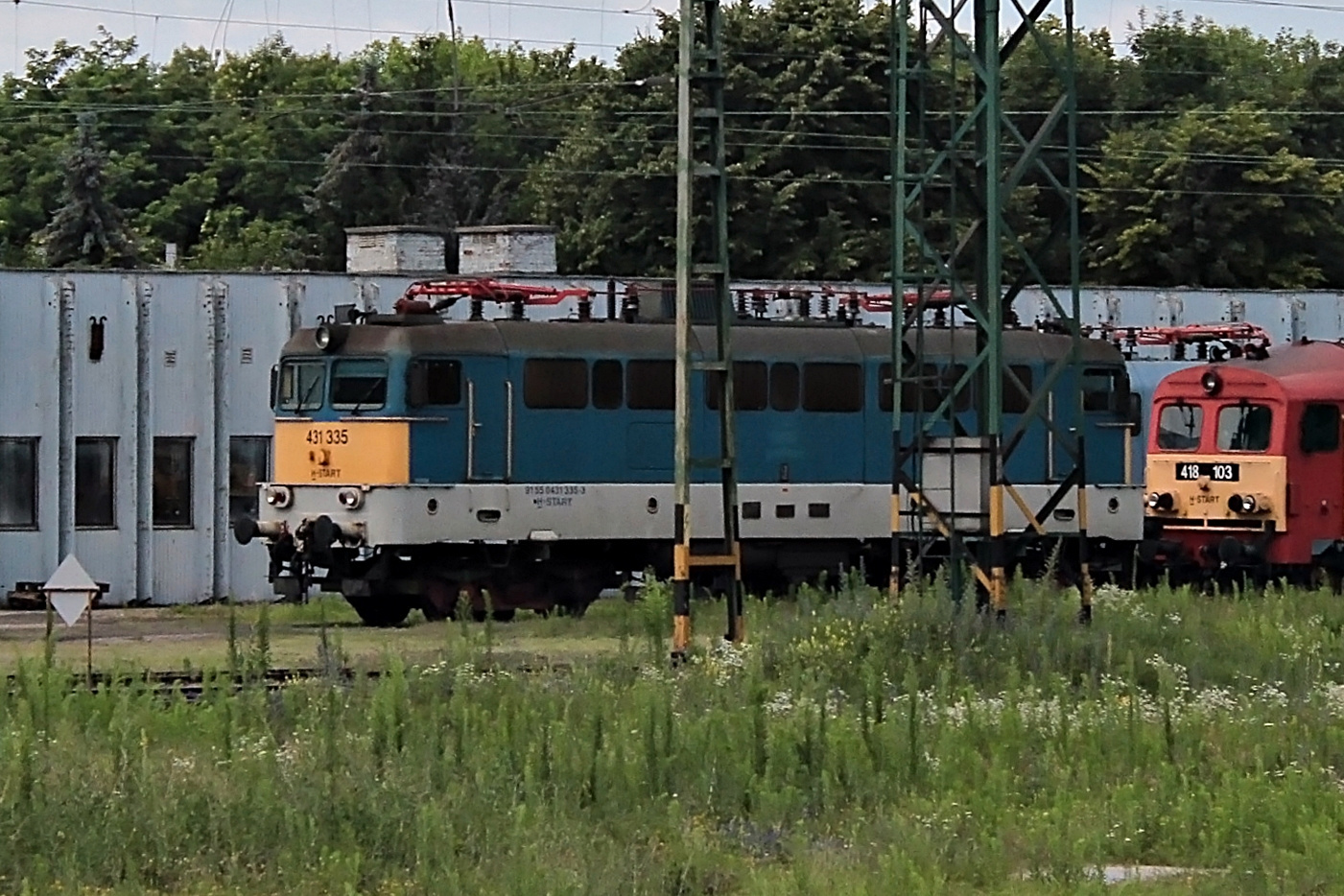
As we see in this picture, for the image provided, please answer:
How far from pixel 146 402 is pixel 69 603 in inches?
440

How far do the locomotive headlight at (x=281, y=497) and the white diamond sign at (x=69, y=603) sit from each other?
20.9 ft

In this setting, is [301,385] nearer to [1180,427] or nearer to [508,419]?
[508,419]

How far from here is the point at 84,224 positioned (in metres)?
70.8

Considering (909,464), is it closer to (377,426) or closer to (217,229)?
(377,426)

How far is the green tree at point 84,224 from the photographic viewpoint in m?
70.5

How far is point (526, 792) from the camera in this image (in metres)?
12.3

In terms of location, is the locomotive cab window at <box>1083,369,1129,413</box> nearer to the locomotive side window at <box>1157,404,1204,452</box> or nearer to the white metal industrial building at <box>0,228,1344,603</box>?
the locomotive side window at <box>1157,404,1204,452</box>

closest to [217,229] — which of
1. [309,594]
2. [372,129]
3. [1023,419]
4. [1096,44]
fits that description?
[372,129]

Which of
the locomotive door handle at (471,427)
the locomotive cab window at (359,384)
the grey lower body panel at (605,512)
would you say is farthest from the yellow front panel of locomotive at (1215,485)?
the locomotive cab window at (359,384)

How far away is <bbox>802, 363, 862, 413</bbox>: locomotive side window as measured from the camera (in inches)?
1082

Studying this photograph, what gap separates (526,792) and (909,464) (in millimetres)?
15965

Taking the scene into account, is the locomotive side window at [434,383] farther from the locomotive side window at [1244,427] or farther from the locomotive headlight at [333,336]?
the locomotive side window at [1244,427]

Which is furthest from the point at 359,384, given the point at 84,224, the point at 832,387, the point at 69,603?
the point at 84,224

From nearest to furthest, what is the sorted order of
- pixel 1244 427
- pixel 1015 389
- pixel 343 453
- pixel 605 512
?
pixel 343 453 → pixel 605 512 → pixel 1015 389 → pixel 1244 427
